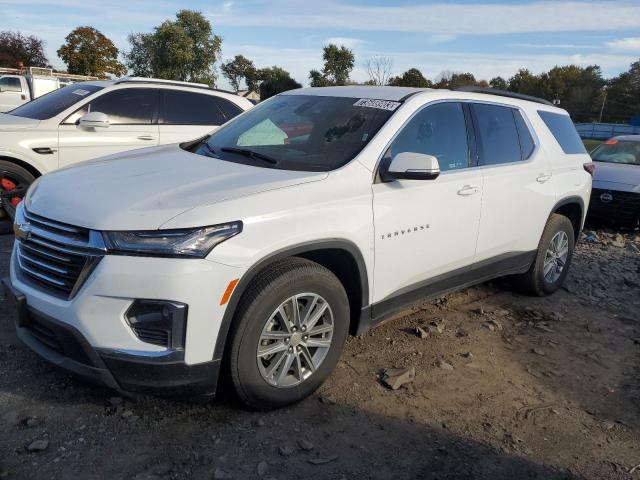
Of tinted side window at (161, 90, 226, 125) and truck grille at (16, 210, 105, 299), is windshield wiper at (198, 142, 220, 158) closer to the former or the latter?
truck grille at (16, 210, 105, 299)

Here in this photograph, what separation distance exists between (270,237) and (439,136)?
174 centimetres

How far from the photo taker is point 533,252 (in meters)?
4.95

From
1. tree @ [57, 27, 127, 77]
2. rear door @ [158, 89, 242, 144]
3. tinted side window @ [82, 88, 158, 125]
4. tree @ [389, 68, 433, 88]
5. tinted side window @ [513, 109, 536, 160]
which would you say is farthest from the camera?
tree @ [57, 27, 127, 77]

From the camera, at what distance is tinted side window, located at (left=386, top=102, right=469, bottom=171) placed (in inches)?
144

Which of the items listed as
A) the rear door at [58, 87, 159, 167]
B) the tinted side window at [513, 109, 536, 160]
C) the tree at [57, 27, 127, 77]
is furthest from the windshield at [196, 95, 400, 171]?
the tree at [57, 27, 127, 77]

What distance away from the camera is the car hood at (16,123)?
19.5 ft

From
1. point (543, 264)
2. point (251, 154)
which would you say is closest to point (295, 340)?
point (251, 154)

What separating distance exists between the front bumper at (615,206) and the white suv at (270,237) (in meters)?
4.83

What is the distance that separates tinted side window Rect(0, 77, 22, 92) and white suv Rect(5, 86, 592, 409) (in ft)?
58.5

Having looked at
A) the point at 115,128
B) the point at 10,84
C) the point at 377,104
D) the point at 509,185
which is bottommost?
the point at 509,185

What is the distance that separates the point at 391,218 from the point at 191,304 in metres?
1.42

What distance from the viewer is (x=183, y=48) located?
41.6 meters

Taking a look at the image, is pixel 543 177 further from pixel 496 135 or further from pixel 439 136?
pixel 439 136

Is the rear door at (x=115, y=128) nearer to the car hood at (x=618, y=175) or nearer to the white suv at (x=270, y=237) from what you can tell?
the white suv at (x=270, y=237)
